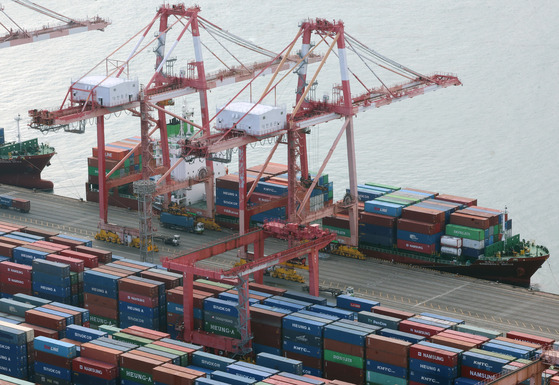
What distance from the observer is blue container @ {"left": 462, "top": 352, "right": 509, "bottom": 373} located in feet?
286

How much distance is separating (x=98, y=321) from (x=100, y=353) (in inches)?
590

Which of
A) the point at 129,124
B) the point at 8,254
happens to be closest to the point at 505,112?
the point at 129,124

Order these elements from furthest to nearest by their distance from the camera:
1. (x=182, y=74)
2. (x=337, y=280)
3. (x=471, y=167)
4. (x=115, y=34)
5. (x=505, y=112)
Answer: (x=115, y=34) → (x=505, y=112) → (x=471, y=167) → (x=182, y=74) → (x=337, y=280)

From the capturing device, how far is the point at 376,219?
124 meters

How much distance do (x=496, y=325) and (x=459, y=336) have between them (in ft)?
49.2

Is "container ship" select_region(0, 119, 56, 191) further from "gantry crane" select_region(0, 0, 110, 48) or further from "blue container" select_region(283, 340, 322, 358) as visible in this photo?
"blue container" select_region(283, 340, 322, 358)

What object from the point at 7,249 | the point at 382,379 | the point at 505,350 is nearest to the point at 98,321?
the point at 7,249

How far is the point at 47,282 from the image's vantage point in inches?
4183

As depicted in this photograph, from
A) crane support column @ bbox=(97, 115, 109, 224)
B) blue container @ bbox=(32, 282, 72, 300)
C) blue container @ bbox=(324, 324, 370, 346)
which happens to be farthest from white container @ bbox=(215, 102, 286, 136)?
blue container @ bbox=(324, 324, 370, 346)

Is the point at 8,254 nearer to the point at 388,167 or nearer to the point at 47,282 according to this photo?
the point at 47,282

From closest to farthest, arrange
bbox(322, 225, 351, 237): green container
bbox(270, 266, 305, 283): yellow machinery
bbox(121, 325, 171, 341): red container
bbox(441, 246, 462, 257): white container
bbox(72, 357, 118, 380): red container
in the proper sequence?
bbox(72, 357, 118, 380): red container < bbox(121, 325, 171, 341): red container < bbox(270, 266, 305, 283): yellow machinery < bbox(441, 246, 462, 257): white container < bbox(322, 225, 351, 237): green container

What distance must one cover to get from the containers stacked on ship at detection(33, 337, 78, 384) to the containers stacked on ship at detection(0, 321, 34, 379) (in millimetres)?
836

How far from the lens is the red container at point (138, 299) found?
101938 millimetres

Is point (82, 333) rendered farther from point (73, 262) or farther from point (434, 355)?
point (434, 355)
